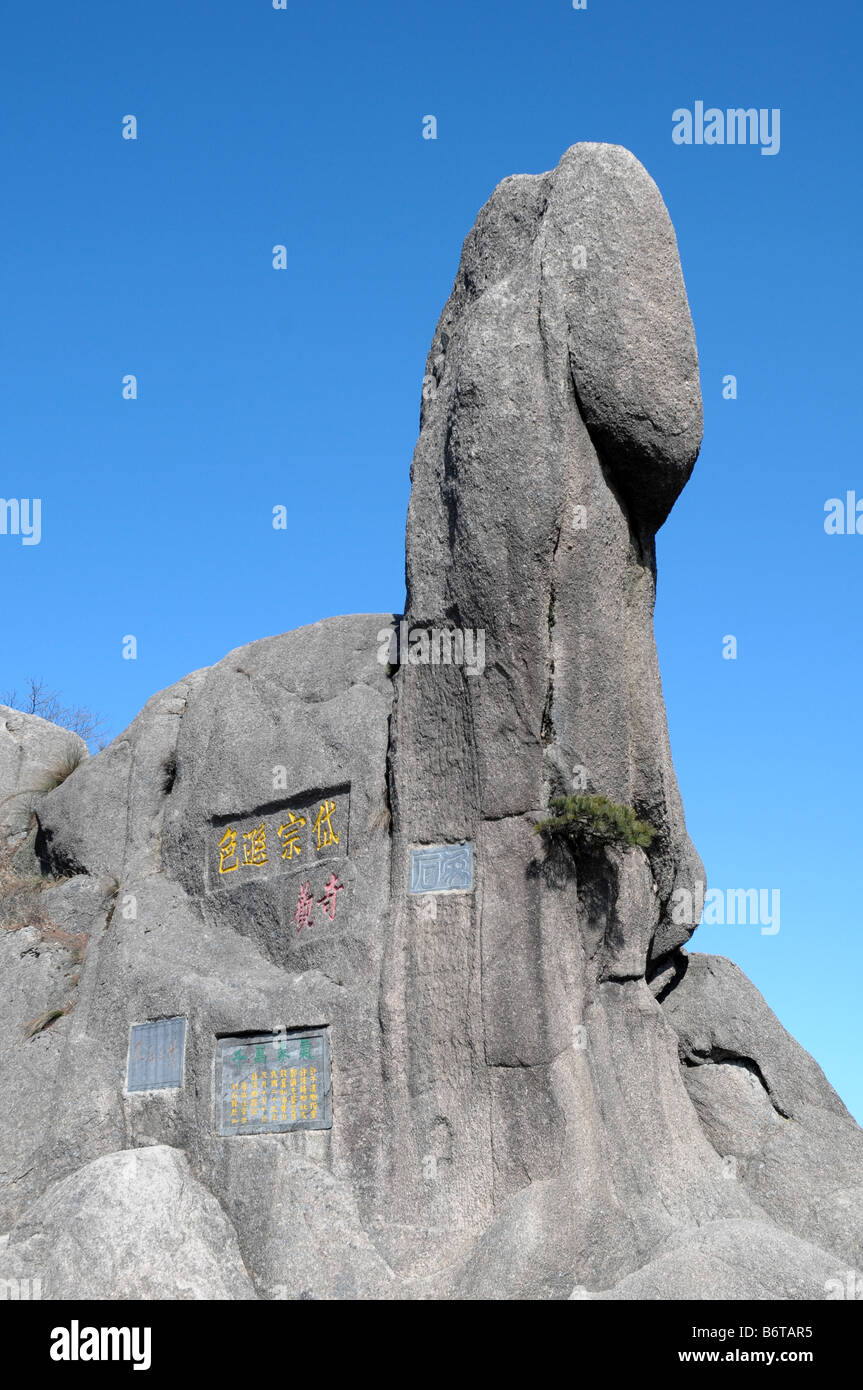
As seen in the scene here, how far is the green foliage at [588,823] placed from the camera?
8727 millimetres

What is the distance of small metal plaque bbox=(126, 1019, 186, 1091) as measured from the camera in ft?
31.0

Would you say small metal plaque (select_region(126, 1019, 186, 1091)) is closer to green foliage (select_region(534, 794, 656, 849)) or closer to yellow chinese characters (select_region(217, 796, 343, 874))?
yellow chinese characters (select_region(217, 796, 343, 874))

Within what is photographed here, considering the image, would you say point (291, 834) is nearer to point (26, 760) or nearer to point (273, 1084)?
point (273, 1084)

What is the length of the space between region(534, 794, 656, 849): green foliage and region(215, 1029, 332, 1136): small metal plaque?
1.91 metres

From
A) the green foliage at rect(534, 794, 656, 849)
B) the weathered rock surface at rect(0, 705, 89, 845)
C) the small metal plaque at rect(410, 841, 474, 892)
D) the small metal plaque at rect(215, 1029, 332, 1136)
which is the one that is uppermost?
Answer: the weathered rock surface at rect(0, 705, 89, 845)

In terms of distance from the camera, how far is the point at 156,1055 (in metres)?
9.55

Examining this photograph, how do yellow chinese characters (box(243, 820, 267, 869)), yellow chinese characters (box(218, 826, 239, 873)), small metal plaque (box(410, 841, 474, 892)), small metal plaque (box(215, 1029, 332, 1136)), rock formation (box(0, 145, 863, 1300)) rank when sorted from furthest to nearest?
yellow chinese characters (box(218, 826, 239, 873)) < yellow chinese characters (box(243, 820, 267, 869)) < small metal plaque (box(410, 841, 474, 892)) < small metal plaque (box(215, 1029, 332, 1136)) < rock formation (box(0, 145, 863, 1300))

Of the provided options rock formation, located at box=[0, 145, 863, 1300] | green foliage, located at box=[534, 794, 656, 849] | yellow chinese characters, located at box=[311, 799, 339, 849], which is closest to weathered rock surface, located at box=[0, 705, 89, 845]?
rock formation, located at box=[0, 145, 863, 1300]

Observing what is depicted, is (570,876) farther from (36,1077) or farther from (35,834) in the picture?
(35,834)

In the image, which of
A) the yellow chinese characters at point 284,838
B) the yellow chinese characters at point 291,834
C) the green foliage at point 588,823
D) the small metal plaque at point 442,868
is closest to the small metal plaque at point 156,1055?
the yellow chinese characters at point 284,838

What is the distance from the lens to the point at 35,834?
12.2m

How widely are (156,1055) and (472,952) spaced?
7.65 feet

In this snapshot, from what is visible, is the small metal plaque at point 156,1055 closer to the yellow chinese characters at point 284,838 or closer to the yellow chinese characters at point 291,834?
the yellow chinese characters at point 284,838

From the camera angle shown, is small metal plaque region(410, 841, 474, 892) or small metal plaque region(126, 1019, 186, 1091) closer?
small metal plaque region(410, 841, 474, 892)
